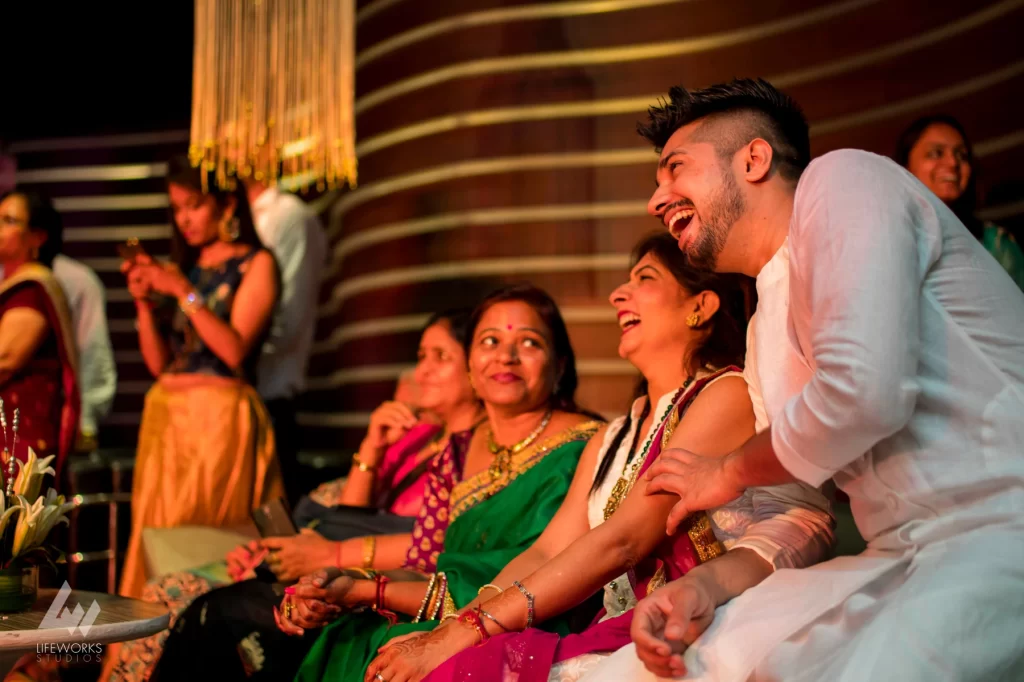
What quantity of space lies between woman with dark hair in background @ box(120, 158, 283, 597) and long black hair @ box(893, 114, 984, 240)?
2085mm

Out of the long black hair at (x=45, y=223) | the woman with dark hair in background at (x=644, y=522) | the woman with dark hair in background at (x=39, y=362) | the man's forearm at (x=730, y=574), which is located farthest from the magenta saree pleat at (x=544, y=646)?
the long black hair at (x=45, y=223)

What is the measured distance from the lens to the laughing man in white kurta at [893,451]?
128 centimetres

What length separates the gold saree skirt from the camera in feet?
11.6

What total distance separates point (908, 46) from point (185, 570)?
9.55 feet

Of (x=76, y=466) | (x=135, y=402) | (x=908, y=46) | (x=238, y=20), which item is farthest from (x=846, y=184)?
(x=135, y=402)

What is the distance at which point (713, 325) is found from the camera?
6.96 feet

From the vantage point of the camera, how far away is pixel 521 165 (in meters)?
4.75

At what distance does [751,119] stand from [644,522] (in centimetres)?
69

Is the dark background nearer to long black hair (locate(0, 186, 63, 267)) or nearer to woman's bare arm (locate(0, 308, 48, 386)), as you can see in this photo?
long black hair (locate(0, 186, 63, 267))

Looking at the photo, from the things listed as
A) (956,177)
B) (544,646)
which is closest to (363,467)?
(544,646)

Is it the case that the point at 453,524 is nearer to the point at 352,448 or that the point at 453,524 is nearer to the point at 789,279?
the point at 789,279

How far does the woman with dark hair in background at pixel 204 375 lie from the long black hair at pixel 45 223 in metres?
0.48

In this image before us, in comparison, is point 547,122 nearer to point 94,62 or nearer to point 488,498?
point 488,498

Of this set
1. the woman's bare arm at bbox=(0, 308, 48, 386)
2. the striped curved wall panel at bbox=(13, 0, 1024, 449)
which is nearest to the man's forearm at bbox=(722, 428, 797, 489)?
the striped curved wall panel at bbox=(13, 0, 1024, 449)
